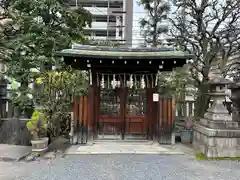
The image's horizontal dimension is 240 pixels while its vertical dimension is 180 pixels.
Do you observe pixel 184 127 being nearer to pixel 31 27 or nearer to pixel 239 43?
pixel 239 43

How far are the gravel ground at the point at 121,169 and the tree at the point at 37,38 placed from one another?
4247 millimetres

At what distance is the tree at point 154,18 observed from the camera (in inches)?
465

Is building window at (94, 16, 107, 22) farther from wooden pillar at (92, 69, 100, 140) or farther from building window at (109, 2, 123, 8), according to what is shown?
wooden pillar at (92, 69, 100, 140)

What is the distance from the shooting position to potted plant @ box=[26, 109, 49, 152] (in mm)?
6746

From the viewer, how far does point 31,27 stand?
9.90 metres

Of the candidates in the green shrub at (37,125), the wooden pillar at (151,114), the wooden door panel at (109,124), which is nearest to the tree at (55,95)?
the green shrub at (37,125)

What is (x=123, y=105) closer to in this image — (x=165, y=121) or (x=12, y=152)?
(x=165, y=121)

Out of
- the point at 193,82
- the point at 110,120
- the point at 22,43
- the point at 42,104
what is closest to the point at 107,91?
the point at 110,120

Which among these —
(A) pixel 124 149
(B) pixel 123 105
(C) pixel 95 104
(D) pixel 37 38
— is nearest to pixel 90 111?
(C) pixel 95 104

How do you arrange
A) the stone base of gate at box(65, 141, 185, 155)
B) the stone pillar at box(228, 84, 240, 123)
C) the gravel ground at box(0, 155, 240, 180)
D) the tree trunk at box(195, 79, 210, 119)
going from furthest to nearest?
the tree trunk at box(195, 79, 210, 119), the stone pillar at box(228, 84, 240, 123), the stone base of gate at box(65, 141, 185, 155), the gravel ground at box(0, 155, 240, 180)

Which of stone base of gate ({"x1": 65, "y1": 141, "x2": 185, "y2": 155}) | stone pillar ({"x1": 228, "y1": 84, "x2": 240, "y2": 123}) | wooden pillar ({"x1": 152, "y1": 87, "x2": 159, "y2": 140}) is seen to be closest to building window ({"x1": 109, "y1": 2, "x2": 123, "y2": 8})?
wooden pillar ({"x1": 152, "y1": 87, "x2": 159, "y2": 140})

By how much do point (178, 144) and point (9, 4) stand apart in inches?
415

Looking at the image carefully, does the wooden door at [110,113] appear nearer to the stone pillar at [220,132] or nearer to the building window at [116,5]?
the stone pillar at [220,132]

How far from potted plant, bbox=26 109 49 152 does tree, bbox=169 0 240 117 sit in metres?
6.43
